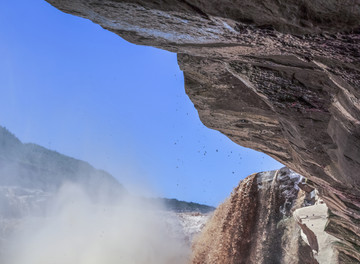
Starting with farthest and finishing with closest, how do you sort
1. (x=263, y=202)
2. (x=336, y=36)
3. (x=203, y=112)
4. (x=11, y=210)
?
(x=11, y=210) < (x=263, y=202) < (x=203, y=112) < (x=336, y=36)

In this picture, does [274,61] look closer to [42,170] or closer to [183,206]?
[183,206]

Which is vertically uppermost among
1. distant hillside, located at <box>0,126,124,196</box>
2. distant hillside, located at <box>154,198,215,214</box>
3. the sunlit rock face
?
the sunlit rock face

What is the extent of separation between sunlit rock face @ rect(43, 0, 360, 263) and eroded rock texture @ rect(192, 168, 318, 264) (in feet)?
21.3

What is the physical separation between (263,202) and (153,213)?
667cm

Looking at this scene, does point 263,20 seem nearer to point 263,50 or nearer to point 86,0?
point 263,50

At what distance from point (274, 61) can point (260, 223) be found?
406 inches

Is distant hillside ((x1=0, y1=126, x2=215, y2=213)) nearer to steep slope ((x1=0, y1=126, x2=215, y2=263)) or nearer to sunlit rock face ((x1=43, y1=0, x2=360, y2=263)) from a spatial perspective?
steep slope ((x1=0, y1=126, x2=215, y2=263))

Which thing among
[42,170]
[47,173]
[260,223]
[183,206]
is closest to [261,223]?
[260,223]

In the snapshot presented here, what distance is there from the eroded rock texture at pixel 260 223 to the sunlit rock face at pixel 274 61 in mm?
6493

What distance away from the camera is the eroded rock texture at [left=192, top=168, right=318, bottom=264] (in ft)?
38.2

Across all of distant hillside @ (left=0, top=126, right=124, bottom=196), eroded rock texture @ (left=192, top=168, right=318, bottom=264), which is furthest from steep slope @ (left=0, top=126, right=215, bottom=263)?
eroded rock texture @ (left=192, top=168, right=318, bottom=264)

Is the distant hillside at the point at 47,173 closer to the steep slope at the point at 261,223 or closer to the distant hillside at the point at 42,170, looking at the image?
the distant hillside at the point at 42,170

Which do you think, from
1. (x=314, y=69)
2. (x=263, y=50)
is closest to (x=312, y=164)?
(x=314, y=69)

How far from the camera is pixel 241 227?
40.5ft
